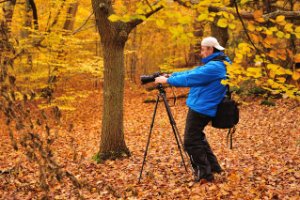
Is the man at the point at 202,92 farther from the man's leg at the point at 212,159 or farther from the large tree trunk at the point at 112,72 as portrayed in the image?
the large tree trunk at the point at 112,72

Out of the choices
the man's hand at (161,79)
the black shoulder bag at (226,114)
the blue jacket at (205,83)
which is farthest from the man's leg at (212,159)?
the man's hand at (161,79)

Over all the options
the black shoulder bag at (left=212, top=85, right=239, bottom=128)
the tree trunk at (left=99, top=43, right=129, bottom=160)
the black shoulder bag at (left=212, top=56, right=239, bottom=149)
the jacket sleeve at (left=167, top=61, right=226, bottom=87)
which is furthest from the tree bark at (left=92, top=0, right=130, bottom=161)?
the black shoulder bag at (left=212, top=85, right=239, bottom=128)

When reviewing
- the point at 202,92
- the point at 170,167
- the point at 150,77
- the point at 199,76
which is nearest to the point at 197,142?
the point at 202,92

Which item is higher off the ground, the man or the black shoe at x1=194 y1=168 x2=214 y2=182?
the man

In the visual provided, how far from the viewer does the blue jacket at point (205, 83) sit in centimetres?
495

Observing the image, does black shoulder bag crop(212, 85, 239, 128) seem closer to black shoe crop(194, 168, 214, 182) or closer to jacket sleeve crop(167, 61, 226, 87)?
jacket sleeve crop(167, 61, 226, 87)

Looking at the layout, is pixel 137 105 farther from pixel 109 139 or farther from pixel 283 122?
pixel 109 139

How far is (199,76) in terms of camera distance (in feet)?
16.2

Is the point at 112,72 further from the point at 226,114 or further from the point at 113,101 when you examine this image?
the point at 226,114

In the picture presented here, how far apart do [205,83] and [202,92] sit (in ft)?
0.59

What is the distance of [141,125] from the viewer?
12883 millimetres

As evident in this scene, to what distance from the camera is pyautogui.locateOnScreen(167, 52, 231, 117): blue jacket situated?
4.95 m

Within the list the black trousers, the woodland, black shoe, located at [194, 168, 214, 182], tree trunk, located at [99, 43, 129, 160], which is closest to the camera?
the woodland

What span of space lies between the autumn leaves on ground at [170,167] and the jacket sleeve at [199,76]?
1206mm
